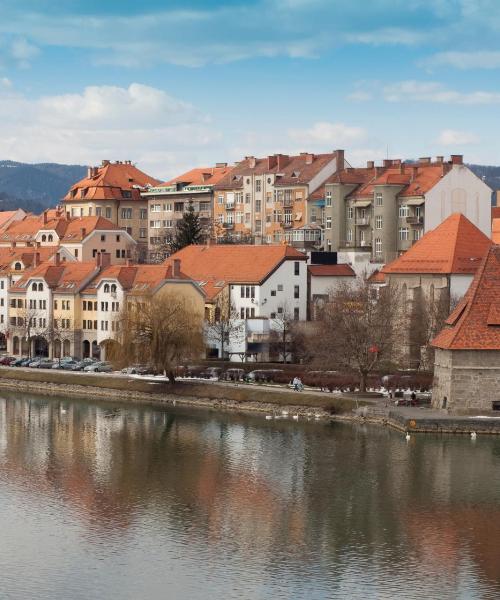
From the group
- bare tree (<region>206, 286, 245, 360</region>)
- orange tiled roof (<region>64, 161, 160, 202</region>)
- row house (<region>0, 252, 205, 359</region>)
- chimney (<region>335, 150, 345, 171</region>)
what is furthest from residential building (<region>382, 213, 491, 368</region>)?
orange tiled roof (<region>64, 161, 160, 202</region>)

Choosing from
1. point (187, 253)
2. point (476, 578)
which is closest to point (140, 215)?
point (187, 253)

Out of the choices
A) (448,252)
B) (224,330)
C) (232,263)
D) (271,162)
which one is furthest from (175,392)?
(271,162)

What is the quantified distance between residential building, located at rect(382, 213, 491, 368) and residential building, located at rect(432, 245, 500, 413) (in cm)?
1833

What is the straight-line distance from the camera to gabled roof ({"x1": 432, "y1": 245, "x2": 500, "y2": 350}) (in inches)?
2849

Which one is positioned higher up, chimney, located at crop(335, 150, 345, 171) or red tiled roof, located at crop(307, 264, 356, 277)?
chimney, located at crop(335, 150, 345, 171)

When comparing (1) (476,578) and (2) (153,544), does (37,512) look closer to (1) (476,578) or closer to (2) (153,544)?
(2) (153,544)

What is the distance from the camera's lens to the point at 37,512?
5359 centimetres

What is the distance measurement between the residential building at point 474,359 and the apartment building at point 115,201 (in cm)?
7833

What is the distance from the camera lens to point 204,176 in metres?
148

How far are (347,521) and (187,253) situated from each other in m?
64.0

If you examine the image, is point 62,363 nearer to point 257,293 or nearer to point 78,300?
point 78,300

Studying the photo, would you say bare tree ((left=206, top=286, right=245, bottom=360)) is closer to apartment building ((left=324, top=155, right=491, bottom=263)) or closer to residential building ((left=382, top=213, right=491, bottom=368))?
residential building ((left=382, top=213, right=491, bottom=368))

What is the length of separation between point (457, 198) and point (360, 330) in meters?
34.3

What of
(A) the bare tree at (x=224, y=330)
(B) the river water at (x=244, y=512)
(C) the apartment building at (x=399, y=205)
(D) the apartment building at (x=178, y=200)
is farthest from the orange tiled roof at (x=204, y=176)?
(B) the river water at (x=244, y=512)
